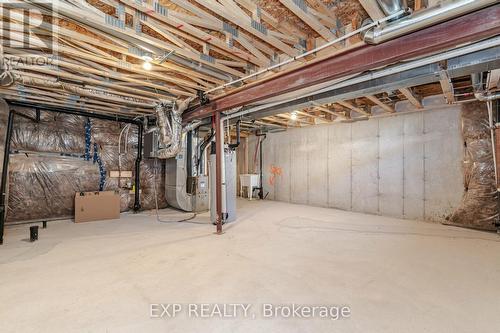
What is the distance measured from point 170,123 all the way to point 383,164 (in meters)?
4.54

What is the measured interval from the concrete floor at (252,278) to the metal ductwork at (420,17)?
6.70 feet

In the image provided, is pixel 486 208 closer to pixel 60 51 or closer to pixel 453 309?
pixel 453 309

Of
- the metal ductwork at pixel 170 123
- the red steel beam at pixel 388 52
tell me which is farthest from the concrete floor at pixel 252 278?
the red steel beam at pixel 388 52

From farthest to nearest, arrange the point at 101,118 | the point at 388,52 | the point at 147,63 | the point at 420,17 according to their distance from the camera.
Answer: the point at 101,118 → the point at 147,63 → the point at 388,52 → the point at 420,17

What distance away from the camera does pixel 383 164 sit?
4961 mm

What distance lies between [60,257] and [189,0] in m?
2.99

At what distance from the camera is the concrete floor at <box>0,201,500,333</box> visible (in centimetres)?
153

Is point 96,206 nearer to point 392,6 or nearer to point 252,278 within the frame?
point 252,278

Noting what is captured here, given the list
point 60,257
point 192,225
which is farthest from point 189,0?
point 192,225

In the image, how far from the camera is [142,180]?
5.52 metres

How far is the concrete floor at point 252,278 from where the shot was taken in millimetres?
1526

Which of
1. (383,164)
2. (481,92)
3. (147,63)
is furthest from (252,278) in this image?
(383,164)

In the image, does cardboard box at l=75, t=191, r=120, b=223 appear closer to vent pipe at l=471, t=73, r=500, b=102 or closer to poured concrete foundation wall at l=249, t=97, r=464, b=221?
poured concrete foundation wall at l=249, t=97, r=464, b=221

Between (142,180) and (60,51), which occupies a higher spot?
(60,51)
